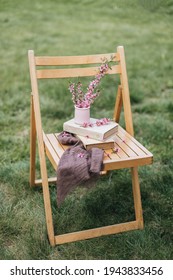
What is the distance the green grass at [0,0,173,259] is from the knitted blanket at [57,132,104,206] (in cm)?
43

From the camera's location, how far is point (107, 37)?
7.30 m

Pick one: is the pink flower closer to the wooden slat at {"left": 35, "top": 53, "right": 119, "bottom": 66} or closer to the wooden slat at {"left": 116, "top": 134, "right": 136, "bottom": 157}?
the wooden slat at {"left": 116, "top": 134, "right": 136, "bottom": 157}

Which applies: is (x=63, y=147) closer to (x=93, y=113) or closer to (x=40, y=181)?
(x=40, y=181)

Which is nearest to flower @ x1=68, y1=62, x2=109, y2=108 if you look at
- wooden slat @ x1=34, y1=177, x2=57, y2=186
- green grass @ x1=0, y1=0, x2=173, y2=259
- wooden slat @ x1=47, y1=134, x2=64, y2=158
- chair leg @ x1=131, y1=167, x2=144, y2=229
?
wooden slat @ x1=47, y1=134, x2=64, y2=158

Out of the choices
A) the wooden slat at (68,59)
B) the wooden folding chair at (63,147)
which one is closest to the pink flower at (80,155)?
the wooden folding chair at (63,147)

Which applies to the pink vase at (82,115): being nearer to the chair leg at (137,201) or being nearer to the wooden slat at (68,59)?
the wooden slat at (68,59)

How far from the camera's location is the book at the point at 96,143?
3045 mm

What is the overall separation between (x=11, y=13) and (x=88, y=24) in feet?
4.27

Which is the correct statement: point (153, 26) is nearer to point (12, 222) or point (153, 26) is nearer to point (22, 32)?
point (22, 32)

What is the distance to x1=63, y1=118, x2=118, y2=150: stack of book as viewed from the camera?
3.06 meters

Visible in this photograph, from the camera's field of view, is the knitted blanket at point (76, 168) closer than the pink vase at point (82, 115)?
Yes

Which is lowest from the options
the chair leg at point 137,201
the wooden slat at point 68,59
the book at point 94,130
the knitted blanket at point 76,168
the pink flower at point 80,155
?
the chair leg at point 137,201

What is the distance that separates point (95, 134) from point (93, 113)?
202 cm

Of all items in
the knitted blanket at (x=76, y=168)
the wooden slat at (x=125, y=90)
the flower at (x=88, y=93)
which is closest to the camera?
the knitted blanket at (x=76, y=168)
